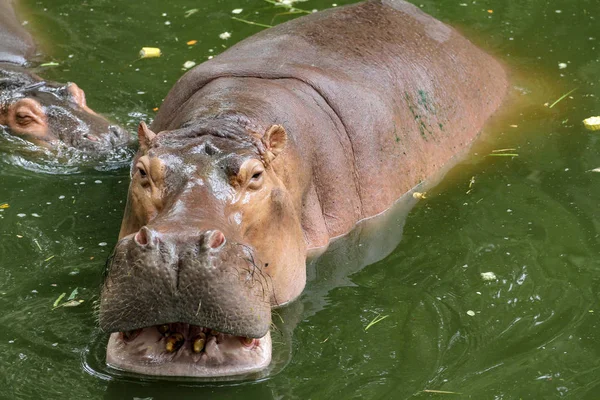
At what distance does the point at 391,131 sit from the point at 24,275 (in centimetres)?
220

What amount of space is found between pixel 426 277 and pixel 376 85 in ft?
4.49

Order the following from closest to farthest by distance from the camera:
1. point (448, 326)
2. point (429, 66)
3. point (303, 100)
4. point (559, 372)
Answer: point (559, 372)
point (448, 326)
point (303, 100)
point (429, 66)

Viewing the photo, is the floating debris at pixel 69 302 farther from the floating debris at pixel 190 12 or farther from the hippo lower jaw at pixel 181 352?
the floating debris at pixel 190 12

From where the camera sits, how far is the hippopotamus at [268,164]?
420cm

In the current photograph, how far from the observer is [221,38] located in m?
8.66

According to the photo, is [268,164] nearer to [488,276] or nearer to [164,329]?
[164,329]

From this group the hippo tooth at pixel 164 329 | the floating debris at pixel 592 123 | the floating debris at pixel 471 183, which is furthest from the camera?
the floating debris at pixel 592 123

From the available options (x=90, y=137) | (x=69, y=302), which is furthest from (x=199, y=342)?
(x=90, y=137)

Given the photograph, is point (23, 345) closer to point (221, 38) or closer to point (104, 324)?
point (104, 324)

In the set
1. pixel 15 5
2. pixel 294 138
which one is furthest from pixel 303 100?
pixel 15 5

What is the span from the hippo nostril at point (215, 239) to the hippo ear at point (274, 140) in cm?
85

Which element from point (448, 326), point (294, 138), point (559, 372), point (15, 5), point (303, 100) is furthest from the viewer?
point (15, 5)

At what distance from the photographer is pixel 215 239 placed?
4.15m

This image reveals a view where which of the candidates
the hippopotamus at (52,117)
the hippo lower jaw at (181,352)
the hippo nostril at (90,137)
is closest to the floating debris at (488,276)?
the hippo lower jaw at (181,352)
